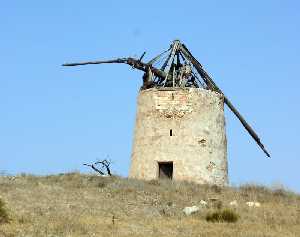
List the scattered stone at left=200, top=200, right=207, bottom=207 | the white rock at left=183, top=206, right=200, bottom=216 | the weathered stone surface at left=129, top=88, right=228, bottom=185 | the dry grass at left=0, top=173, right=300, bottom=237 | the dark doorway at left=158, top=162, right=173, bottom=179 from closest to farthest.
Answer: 1. the dry grass at left=0, top=173, right=300, bottom=237
2. the white rock at left=183, top=206, right=200, bottom=216
3. the scattered stone at left=200, top=200, right=207, bottom=207
4. the weathered stone surface at left=129, top=88, right=228, bottom=185
5. the dark doorway at left=158, top=162, right=173, bottom=179

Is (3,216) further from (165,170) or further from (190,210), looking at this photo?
(165,170)

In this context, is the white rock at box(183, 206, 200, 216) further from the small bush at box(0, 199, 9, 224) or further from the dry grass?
the small bush at box(0, 199, 9, 224)

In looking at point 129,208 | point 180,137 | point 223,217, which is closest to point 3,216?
point 129,208

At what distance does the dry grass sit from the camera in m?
15.2

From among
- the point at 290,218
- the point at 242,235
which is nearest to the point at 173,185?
the point at 290,218

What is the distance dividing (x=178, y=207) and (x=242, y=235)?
4.84 metres

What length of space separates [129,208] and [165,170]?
7.65 meters

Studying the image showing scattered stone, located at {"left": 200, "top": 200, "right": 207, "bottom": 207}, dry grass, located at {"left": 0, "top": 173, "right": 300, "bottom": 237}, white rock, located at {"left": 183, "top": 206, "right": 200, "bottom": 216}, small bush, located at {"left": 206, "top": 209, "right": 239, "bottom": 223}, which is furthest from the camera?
scattered stone, located at {"left": 200, "top": 200, "right": 207, "bottom": 207}

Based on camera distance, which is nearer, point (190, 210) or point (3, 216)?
point (3, 216)

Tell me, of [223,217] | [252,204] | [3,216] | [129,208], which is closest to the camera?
[3,216]

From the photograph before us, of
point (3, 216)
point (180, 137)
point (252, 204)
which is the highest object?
point (180, 137)

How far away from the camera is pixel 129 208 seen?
18891 millimetres

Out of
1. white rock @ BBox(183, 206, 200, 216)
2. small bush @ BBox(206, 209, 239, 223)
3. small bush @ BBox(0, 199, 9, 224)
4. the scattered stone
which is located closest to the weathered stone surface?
the scattered stone

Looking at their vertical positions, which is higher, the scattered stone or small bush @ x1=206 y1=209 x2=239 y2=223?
the scattered stone
